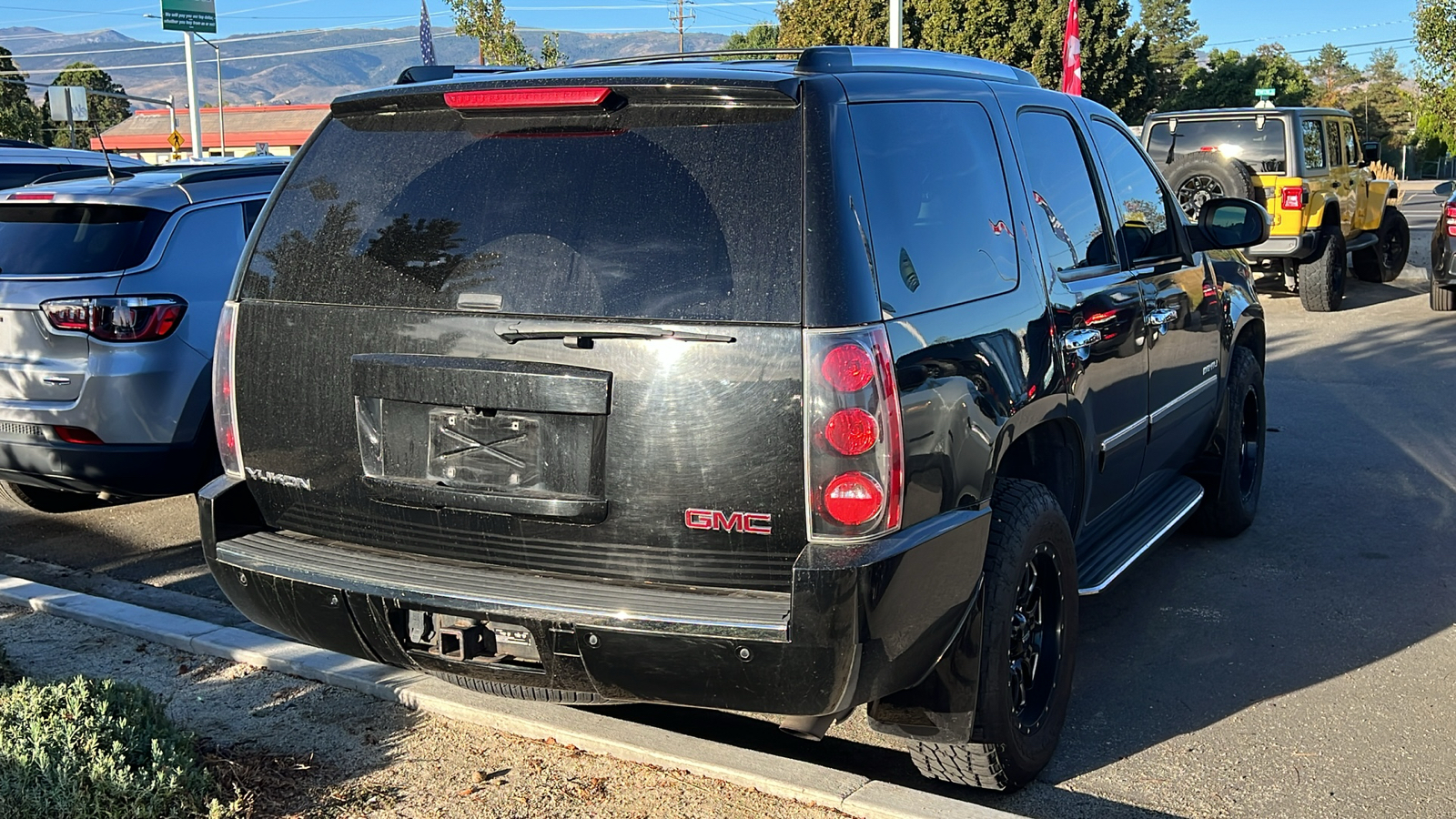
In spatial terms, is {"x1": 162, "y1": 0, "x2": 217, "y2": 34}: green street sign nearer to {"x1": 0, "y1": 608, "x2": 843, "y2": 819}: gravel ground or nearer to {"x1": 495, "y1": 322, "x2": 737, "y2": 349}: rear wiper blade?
{"x1": 0, "y1": 608, "x2": 843, "y2": 819}: gravel ground

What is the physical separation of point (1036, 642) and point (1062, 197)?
1480 millimetres

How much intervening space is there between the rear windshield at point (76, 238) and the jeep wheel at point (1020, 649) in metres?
4.11

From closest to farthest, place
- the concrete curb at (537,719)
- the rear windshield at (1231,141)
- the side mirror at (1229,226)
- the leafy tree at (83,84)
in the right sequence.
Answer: the concrete curb at (537,719), the side mirror at (1229,226), the rear windshield at (1231,141), the leafy tree at (83,84)

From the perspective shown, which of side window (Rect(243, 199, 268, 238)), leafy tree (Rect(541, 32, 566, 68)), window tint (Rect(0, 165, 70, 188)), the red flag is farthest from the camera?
leafy tree (Rect(541, 32, 566, 68))

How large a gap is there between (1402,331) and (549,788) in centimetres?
1197

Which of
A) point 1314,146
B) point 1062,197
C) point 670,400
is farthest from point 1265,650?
point 1314,146

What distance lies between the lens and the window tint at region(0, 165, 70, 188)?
29.0 ft

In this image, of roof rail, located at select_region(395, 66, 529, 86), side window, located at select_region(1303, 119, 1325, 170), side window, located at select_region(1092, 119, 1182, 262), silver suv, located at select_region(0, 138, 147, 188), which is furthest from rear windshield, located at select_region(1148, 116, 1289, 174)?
roof rail, located at select_region(395, 66, 529, 86)

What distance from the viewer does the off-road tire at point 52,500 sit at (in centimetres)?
708

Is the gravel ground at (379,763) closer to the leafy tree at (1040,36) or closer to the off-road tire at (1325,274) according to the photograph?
the off-road tire at (1325,274)

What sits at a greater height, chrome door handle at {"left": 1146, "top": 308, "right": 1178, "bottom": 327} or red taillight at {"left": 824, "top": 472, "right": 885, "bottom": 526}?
chrome door handle at {"left": 1146, "top": 308, "right": 1178, "bottom": 327}

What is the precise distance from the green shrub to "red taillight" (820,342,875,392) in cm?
183

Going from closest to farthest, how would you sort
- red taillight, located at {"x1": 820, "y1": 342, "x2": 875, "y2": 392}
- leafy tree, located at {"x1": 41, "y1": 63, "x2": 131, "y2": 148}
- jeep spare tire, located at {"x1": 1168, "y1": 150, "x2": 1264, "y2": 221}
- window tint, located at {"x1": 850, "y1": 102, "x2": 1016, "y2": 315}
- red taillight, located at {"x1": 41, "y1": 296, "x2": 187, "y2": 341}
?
1. red taillight, located at {"x1": 820, "y1": 342, "x2": 875, "y2": 392}
2. window tint, located at {"x1": 850, "y1": 102, "x2": 1016, "y2": 315}
3. red taillight, located at {"x1": 41, "y1": 296, "x2": 187, "y2": 341}
4. jeep spare tire, located at {"x1": 1168, "y1": 150, "x2": 1264, "y2": 221}
5. leafy tree, located at {"x1": 41, "y1": 63, "x2": 131, "y2": 148}

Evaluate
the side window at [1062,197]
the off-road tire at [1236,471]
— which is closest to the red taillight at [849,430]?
the side window at [1062,197]
